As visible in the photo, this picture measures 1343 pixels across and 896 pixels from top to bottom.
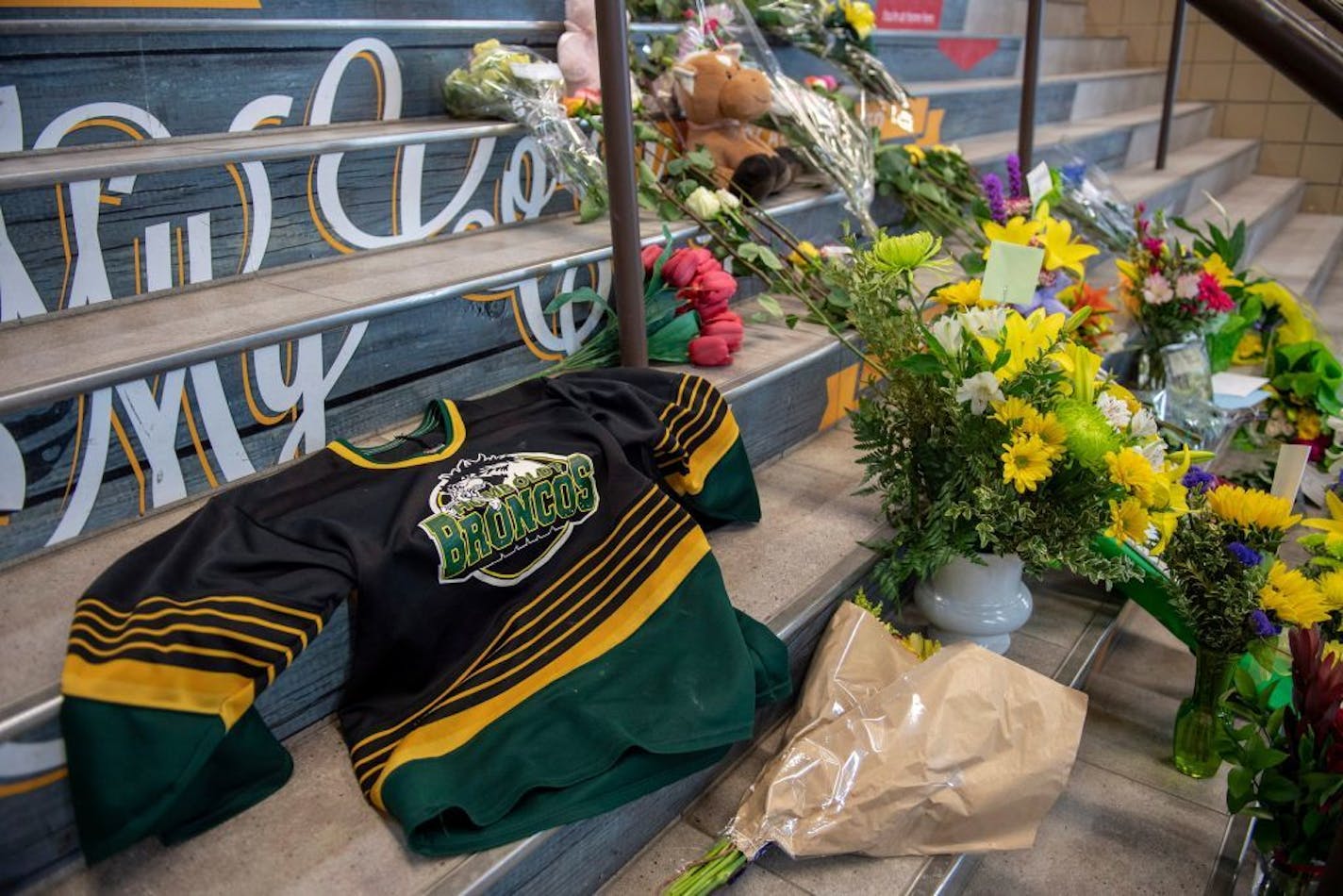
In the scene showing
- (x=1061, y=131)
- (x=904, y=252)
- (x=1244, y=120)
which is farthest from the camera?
(x=1244, y=120)

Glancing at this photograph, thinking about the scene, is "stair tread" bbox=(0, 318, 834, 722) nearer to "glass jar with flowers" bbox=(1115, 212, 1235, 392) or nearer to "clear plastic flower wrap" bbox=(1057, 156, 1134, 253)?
"glass jar with flowers" bbox=(1115, 212, 1235, 392)

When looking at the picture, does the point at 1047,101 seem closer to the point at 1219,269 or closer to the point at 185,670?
the point at 1219,269

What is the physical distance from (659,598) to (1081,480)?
1.88ft

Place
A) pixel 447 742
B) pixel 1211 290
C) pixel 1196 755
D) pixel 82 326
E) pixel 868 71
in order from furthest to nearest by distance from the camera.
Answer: pixel 868 71
pixel 1211 290
pixel 1196 755
pixel 82 326
pixel 447 742

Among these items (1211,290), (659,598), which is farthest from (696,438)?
(1211,290)

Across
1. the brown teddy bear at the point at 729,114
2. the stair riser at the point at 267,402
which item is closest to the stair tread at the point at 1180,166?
the brown teddy bear at the point at 729,114

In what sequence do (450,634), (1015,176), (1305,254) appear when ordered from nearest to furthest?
(450,634) → (1015,176) → (1305,254)

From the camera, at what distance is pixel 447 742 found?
1021 millimetres

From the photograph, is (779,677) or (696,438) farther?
(696,438)

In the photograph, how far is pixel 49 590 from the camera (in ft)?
3.36

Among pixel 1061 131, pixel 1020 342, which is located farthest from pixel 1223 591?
pixel 1061 131

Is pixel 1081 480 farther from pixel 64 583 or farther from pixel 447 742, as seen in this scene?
pixel 64 583

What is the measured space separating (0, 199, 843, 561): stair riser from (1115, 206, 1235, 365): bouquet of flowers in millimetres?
1248

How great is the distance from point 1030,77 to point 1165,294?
654 mm
